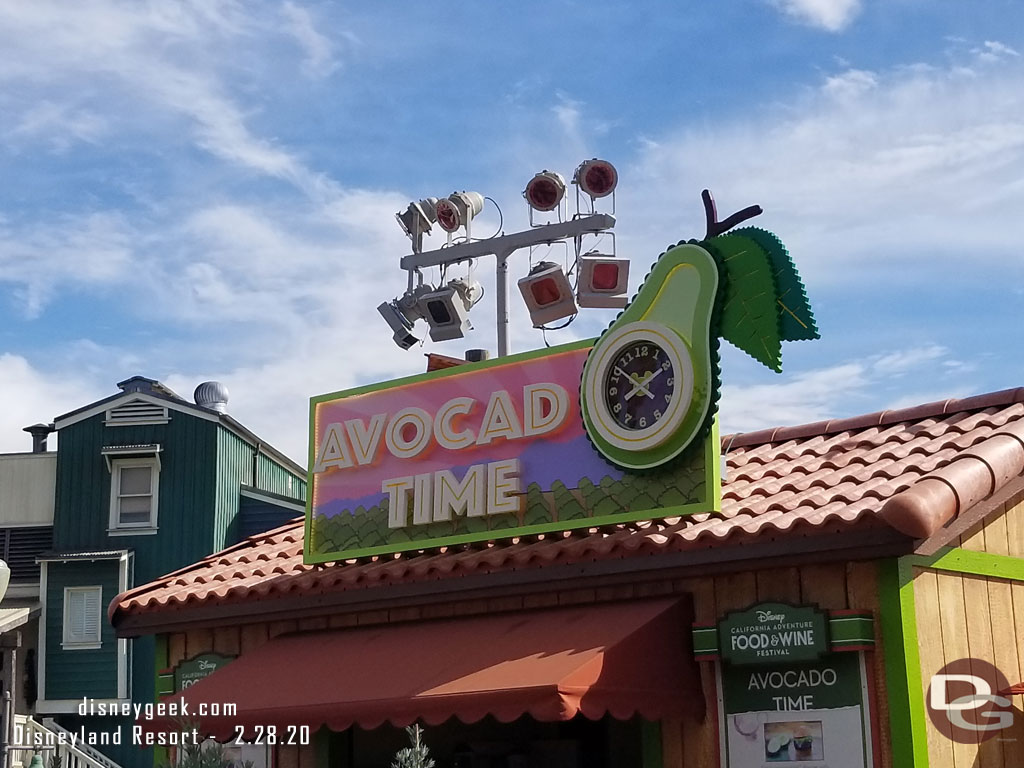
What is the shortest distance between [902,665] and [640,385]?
303 cm

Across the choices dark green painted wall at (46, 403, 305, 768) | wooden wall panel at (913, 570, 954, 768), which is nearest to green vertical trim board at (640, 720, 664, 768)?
wooden wall panel at (913, 570, 954, 768)

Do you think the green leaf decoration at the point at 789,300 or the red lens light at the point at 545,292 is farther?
the red lens light at the point at 545,292

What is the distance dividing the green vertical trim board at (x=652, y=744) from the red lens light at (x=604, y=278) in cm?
471

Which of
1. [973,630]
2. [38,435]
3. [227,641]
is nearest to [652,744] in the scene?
[973,630]

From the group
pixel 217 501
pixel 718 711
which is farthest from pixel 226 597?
pixel 217 501

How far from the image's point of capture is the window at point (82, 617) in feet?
91.9

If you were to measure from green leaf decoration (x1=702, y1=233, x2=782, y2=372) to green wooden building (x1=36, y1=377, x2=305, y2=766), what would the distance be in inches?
792

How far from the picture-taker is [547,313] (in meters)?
13.1

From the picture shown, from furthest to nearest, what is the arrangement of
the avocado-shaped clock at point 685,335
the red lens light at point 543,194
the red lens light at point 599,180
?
1. the red lens light at point 543,194
2. the red lens light at point 599,180
3. the avocado-shaped clock at point 685,335

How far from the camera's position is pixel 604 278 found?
1307 centimetres

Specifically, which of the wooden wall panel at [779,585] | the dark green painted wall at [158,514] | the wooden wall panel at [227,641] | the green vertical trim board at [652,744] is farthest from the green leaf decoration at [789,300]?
the dark green painted wall at [158,514]

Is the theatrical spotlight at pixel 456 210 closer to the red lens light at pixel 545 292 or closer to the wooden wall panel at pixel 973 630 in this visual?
the red lens light at pixel 545 292

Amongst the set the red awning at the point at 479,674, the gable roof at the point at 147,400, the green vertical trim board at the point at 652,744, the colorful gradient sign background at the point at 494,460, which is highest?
the gable roof at the point at 147,400

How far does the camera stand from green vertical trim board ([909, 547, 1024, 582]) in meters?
8.95
